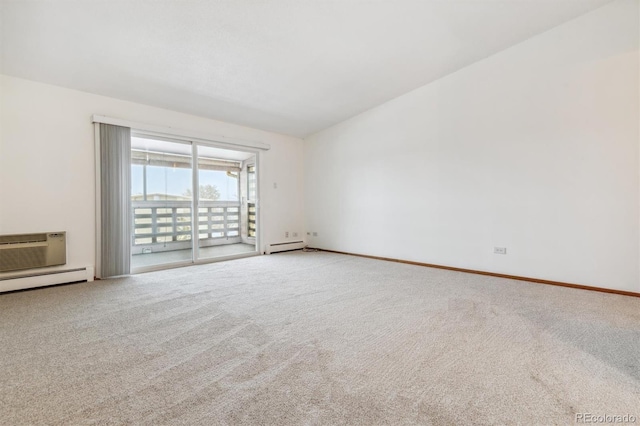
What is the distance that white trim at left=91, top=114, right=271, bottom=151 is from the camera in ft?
12.2

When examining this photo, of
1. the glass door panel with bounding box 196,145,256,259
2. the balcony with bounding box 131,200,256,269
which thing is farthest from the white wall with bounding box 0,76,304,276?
the glass door panel with bounding box 196,145,256,259

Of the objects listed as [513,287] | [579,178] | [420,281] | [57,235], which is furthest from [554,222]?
[57,235]

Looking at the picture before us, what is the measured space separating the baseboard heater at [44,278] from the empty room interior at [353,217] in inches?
0.7

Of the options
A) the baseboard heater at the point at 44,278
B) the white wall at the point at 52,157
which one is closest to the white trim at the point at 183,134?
the white wall at the point at 52,157

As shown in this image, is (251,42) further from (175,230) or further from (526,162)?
(526,162)

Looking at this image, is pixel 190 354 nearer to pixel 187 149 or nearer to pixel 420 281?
pixel 420 281

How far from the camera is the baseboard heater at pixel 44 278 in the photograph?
3084 millimetres

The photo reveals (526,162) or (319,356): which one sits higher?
(526,162)

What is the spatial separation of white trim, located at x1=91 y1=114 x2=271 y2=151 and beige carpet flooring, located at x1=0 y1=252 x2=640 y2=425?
7.55ft

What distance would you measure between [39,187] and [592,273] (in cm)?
668

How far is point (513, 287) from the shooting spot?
10.2 ft

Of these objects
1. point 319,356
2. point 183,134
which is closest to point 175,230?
point 183,134

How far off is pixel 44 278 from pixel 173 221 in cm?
173

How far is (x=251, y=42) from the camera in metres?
2.93
